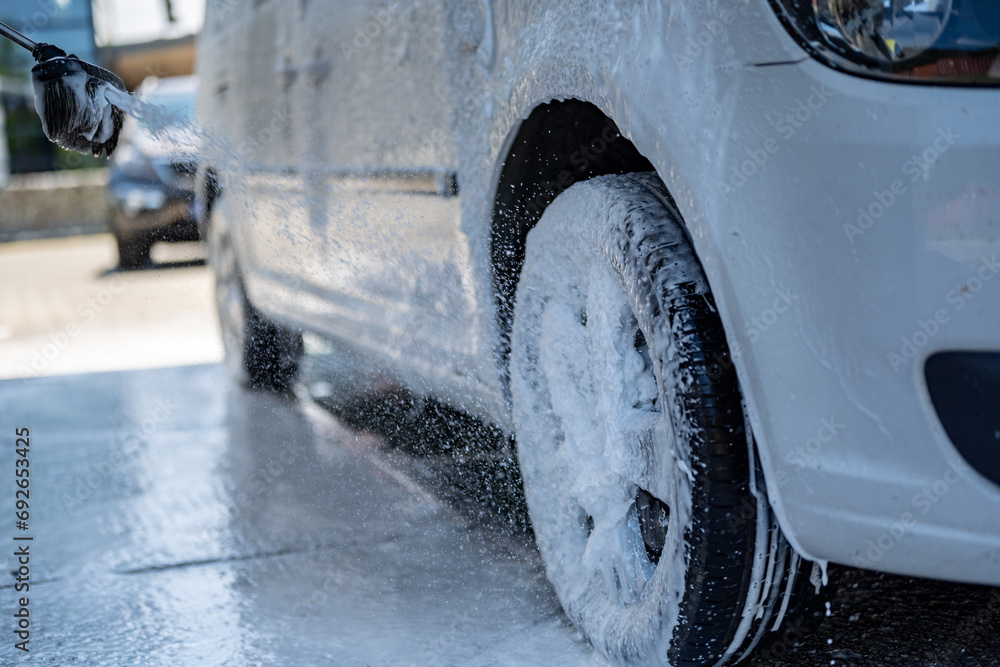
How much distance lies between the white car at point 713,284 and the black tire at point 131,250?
29.9 ft

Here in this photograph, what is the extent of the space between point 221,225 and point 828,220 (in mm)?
3821

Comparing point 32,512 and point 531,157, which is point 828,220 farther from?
point 32,512

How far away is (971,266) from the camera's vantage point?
1192 mm

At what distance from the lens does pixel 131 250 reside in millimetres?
11055

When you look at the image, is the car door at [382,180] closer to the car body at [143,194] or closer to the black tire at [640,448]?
the black tire at [640,448]

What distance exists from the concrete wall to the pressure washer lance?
548 inches

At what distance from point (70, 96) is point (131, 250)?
905 centimetres

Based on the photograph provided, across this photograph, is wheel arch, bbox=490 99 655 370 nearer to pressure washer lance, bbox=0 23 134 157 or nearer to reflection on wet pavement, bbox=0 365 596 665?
reflection on wet pavement, bbox=0 365 596 665

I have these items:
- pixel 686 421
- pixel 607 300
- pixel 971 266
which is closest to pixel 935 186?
pixel 971 266

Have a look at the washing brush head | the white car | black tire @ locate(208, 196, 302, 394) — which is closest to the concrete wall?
black tire @ locate(208, 196, 302, 394)

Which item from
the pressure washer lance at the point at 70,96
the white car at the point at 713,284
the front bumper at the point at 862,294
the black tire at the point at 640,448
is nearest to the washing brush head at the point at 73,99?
the pressure washer lance at the point at 70,96

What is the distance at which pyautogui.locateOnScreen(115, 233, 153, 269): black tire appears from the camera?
10977mm

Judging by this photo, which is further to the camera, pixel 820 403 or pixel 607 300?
pixel 607 300

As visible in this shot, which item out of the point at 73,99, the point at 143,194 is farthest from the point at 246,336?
the point at 143,194
